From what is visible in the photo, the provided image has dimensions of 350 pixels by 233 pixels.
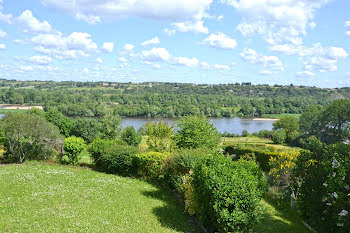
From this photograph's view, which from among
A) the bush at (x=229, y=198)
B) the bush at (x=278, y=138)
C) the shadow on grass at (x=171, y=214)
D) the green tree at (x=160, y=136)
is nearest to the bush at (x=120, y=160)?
the shadow on grass at (x=171, y=214)

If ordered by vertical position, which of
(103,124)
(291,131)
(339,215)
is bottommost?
(291,131)

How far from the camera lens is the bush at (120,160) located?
64.0 feet

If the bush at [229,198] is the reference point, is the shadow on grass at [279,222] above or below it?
below

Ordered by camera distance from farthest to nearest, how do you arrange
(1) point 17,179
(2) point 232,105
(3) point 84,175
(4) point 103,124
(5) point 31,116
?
(2) point 232,105 → (4) point 103,124 → (5) point 31,116 → (3) point 84,175 → (1) point 17,179

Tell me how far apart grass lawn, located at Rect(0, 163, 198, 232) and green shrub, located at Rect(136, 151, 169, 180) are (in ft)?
4.56

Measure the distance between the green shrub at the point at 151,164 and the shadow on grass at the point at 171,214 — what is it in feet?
7.32

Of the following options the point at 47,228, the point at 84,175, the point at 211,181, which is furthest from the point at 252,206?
the point at 84,175

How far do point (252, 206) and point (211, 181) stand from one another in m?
1.70

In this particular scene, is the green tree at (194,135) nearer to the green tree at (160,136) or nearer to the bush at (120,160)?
the green tree at (160,136)

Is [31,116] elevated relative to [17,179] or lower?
elevated

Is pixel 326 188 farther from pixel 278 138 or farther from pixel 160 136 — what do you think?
pixel 278 138

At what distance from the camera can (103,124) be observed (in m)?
46.3

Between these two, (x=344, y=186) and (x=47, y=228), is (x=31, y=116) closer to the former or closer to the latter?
(x=47, y=228)

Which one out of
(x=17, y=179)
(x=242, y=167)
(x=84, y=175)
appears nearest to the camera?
(x=242, y=167)
